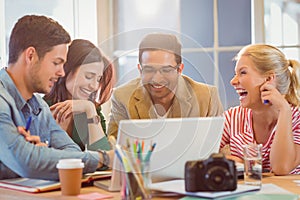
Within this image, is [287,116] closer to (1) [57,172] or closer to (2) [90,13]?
(1) [57,172]

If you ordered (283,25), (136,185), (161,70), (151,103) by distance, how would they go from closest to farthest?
(136,185)
(161,70)
(151,103)
(283,25)

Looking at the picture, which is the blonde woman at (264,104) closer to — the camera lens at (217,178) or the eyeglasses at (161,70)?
the eyeglasses at (161,70)

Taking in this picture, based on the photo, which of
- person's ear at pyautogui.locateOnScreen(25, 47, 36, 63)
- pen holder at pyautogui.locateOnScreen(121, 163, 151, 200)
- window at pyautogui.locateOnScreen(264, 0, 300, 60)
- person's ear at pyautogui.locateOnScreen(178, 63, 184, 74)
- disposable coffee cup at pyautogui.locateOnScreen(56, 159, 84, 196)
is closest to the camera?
pen holder at pyautogui.locateOnScreen(121, 163, 151, 200)

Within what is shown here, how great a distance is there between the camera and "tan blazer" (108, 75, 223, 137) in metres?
2.12

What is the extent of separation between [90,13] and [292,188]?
1.95 meters

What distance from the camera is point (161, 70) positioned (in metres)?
2.09

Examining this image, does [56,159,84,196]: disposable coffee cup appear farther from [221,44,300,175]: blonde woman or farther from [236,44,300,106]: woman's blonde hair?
[236,44,300,106]: woman's blonde hair

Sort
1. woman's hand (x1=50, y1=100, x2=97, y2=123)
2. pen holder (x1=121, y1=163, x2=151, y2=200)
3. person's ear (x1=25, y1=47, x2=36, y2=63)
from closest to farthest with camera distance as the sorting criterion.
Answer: pen holder (x1=121, y1=163, x2=151, y2=200) < person's ear (x1=25, y1=47, x2=36, y2=63) < woman's hand (x1=50, y1=100, x2=97, y2=123)

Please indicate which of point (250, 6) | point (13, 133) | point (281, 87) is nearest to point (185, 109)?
point (281, 87)

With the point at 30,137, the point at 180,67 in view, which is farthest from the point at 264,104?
the point at 30,137

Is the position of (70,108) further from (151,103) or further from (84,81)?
(151,103)

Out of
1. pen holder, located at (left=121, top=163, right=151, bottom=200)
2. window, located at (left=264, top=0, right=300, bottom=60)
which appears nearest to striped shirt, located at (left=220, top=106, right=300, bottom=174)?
window, located at (left=264, top=0, right=300, bottom=60)

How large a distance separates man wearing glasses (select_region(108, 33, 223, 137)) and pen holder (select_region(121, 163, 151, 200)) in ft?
2.06

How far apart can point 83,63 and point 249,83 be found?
2.39 feet
